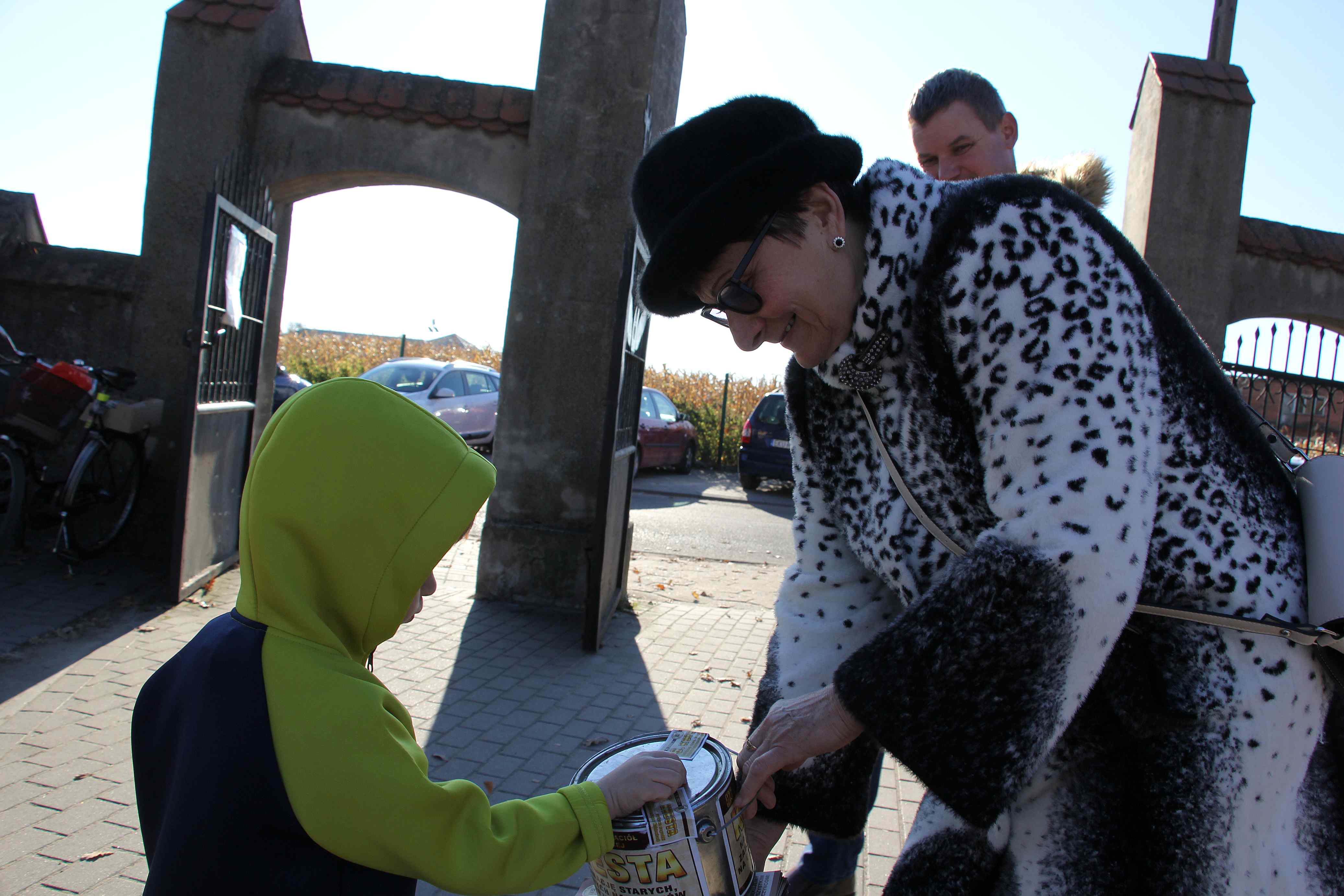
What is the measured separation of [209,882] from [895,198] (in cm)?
141

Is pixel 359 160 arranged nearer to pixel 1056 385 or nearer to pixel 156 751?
pixel 156 751

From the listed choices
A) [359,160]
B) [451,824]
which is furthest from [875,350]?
[359,160]

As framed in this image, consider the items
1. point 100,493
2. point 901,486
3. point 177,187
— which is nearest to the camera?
point 901,486

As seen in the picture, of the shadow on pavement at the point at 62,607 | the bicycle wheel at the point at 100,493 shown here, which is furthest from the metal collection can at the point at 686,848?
the bicycle wheel at the point at 100,493

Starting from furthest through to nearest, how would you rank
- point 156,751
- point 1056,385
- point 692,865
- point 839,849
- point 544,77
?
point 544,77 < point 839,849 < point 156,751 < point 692,865 < point 1056,385

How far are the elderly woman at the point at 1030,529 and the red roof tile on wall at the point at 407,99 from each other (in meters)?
5.20

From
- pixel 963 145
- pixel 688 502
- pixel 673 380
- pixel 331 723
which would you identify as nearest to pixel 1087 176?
pixel 963 145

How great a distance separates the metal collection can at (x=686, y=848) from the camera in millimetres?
1242

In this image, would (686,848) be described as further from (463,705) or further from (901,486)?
(463,705)

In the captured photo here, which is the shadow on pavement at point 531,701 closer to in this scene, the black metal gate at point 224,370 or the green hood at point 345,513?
the black metal gate at point 224,370

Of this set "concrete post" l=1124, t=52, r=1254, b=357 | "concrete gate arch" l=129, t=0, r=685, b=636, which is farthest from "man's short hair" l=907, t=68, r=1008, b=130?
"concrete post" l=1124, t=52, r=1254, b=357

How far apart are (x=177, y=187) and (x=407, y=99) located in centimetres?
163

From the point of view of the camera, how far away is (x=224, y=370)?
5.78 m

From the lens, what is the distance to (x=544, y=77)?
604cm
